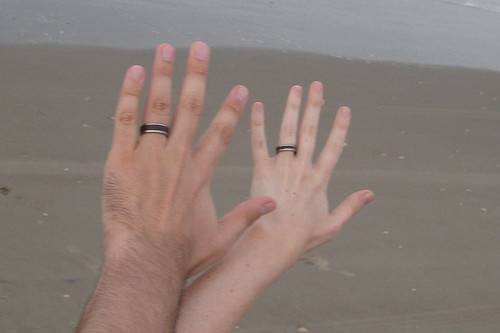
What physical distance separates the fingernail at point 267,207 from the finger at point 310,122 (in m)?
0.29

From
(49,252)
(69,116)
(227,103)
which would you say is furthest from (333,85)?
(227,103)

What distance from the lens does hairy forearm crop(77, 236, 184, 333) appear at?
1638 mm

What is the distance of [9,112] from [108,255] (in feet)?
10.2

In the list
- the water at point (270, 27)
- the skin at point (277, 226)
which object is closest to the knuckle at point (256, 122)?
the skin at point (277, 226)

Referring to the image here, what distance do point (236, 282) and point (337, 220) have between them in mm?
338

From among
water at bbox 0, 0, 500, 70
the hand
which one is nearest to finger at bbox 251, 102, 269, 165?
the hand

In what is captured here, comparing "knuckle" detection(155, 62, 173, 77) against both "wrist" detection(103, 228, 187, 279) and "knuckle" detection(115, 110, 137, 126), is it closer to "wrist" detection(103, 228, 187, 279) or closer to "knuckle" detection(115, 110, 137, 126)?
"knuckle" detection(115, 110, 137, 126)

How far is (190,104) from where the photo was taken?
→ 1.83 m

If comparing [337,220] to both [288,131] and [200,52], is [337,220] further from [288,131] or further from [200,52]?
[200,52]

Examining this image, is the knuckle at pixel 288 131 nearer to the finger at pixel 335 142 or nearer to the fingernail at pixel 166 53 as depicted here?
the finger at pixel 335 142

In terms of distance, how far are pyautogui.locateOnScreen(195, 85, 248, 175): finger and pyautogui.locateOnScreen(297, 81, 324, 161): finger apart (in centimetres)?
35

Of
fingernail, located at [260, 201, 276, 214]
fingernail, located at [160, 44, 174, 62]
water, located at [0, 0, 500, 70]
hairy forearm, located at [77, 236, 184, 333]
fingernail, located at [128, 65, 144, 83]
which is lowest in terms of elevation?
hairy forearm, located at [77, 236, 184, 333]

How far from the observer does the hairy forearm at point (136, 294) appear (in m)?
1.64

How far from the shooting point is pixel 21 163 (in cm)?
414
